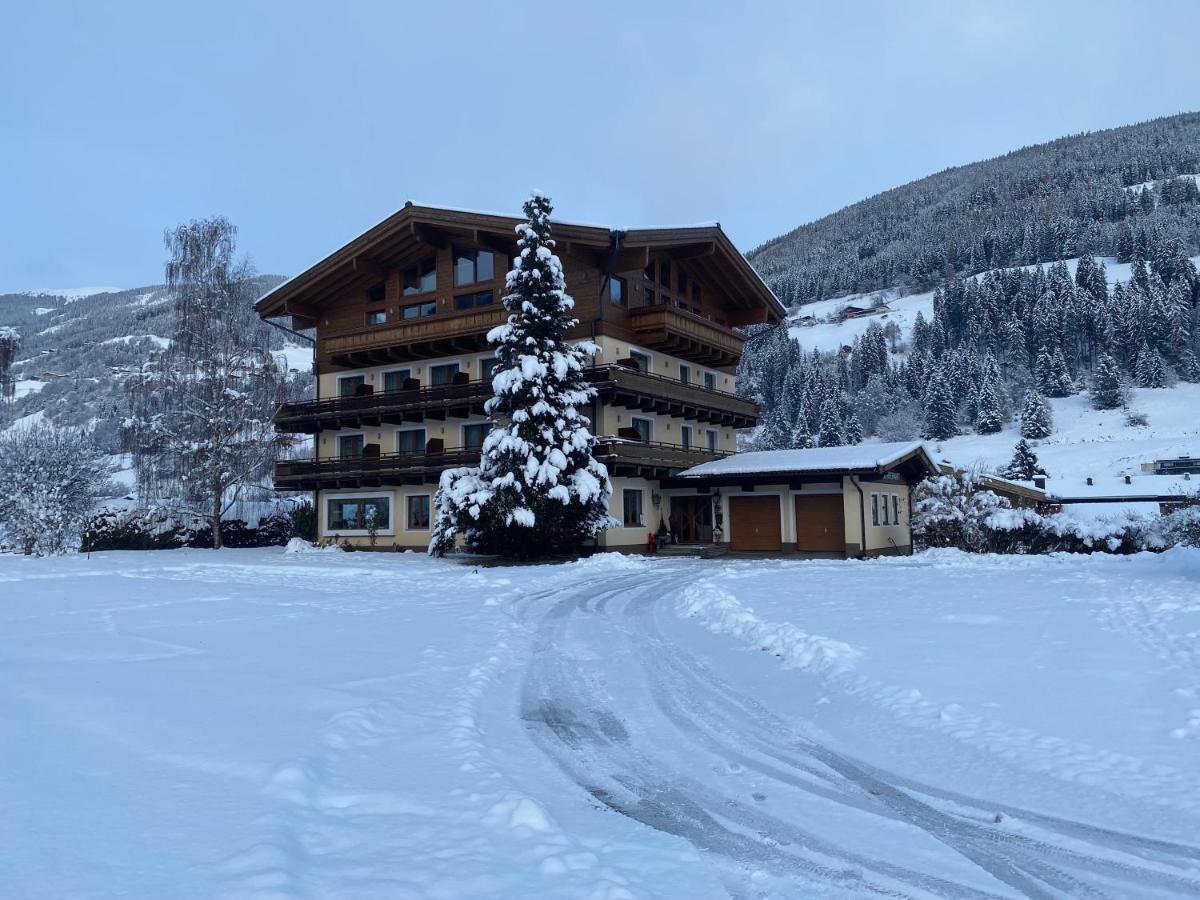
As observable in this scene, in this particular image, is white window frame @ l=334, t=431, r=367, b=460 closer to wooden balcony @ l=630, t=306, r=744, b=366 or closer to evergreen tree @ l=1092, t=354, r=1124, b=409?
wooden balcony @ l=630, t=306, r=744, b=366

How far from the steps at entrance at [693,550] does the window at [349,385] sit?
1784 cm

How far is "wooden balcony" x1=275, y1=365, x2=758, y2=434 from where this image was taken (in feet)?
112

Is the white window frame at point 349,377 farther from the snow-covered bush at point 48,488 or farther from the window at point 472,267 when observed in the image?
the snow-covered bush at point 48,488

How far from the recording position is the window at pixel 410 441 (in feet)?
132

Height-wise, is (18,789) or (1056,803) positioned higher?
(18,789)

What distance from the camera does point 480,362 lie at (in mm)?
38688

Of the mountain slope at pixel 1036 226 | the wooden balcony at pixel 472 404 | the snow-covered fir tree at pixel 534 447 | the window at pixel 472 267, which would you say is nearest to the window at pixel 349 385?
the wooden balcony at pixel 472 404

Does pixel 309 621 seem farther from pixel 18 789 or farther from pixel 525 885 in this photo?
pixel 525 885

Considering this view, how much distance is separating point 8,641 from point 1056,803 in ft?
42.9

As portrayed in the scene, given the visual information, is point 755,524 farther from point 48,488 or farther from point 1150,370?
point 1150,370

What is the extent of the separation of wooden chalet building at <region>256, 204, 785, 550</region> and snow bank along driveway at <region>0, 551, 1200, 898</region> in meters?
21.7

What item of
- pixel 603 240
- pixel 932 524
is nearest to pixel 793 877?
pixel 603 240

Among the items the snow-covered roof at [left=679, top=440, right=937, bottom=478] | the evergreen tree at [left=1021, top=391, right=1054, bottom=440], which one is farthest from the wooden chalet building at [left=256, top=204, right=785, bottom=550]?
the evergreen tree at [left=1021, top=391, right=1054, bottom=440]

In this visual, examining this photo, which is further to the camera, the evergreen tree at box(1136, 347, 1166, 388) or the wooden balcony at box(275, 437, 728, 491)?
the evergreen tree at box(1136, 347, 1166, 388)
